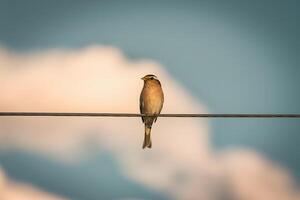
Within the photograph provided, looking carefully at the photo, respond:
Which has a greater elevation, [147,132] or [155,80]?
[155,80]

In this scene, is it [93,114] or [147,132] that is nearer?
[93,114]

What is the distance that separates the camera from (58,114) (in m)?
7.94

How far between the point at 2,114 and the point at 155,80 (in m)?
4.68

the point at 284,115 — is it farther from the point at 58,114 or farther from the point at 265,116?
the point at 58,114

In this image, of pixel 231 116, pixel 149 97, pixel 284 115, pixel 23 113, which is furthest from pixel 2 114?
pixel 149 97

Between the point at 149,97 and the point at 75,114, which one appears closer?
the point at 75,114

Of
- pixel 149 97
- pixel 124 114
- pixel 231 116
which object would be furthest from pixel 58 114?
pixel 149 97

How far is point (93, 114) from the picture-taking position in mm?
7938

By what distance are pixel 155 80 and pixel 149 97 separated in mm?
320

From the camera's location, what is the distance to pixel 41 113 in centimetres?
785

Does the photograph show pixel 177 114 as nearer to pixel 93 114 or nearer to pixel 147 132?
pixel 93 114

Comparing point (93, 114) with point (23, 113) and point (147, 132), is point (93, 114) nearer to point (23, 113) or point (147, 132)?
point (23, 113)

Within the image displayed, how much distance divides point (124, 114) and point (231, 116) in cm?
114

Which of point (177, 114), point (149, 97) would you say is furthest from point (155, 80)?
point (177, 114)
